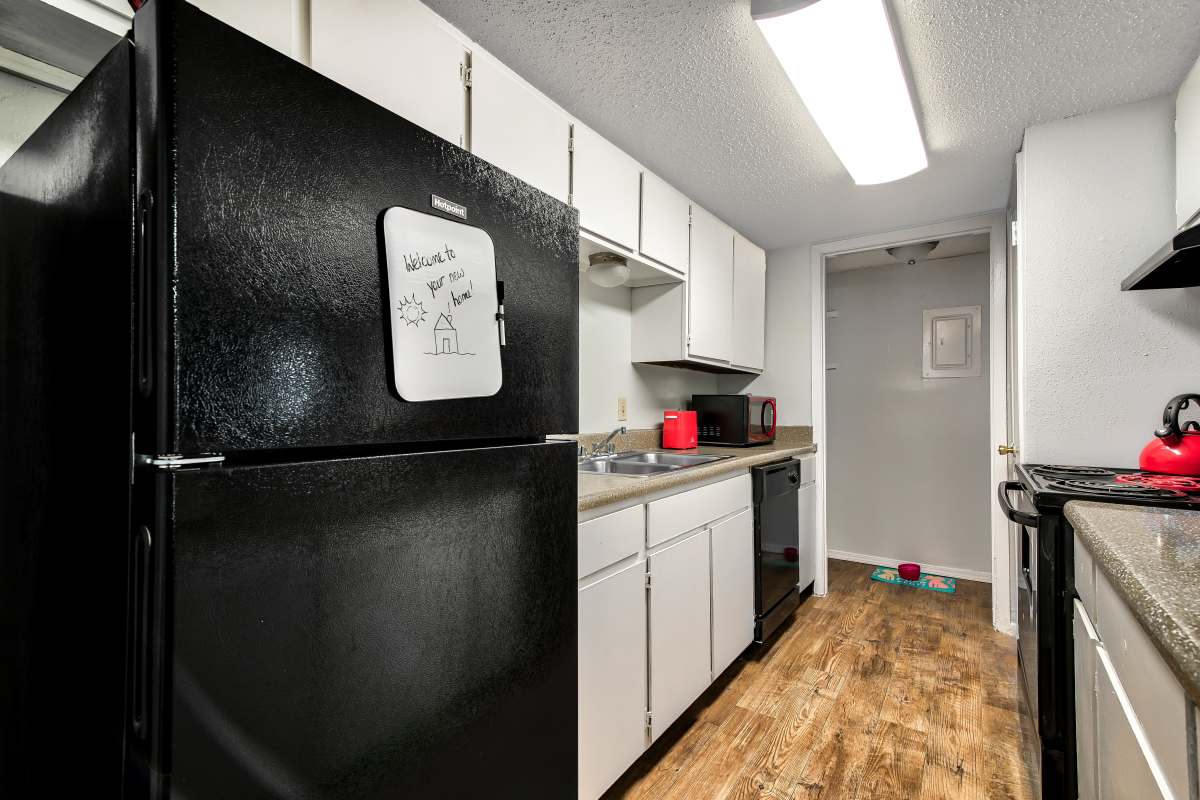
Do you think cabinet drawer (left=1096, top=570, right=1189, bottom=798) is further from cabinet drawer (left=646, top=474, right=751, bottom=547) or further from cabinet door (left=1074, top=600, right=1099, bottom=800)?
cabinet drawer (left=646, top=474, right=751, bottom=547)

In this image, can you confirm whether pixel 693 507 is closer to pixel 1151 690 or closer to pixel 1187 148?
pixel 1151 690

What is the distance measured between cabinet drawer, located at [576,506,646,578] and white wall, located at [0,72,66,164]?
1.32m

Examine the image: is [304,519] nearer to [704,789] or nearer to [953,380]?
[704,789]

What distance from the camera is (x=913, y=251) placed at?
130 inches

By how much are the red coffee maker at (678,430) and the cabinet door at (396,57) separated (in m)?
1.79

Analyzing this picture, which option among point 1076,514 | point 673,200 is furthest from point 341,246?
point 673,200

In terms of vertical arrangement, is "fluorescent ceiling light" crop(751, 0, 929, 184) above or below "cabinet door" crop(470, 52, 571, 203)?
above

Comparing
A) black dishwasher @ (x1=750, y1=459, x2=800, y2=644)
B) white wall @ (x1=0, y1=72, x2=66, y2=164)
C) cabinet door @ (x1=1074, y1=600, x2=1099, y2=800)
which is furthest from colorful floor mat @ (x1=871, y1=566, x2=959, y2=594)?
white wall @ (x1=0, y1=72, x2=66, y2=164)

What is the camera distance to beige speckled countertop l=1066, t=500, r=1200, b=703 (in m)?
0.55

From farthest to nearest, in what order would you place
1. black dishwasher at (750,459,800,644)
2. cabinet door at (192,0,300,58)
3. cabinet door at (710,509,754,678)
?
black dishwasher at (750,459,800,644) < cabinet door at (710,509,754,678) < cabinet door at (192,0,300,58)

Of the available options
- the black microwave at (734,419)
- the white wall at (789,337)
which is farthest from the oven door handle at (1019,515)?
the white wall at (789,337)

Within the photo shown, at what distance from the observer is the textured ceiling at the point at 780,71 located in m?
1.44

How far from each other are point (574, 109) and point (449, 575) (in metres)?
1.67

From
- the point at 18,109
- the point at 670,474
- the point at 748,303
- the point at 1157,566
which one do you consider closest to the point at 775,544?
the point at 670,474
